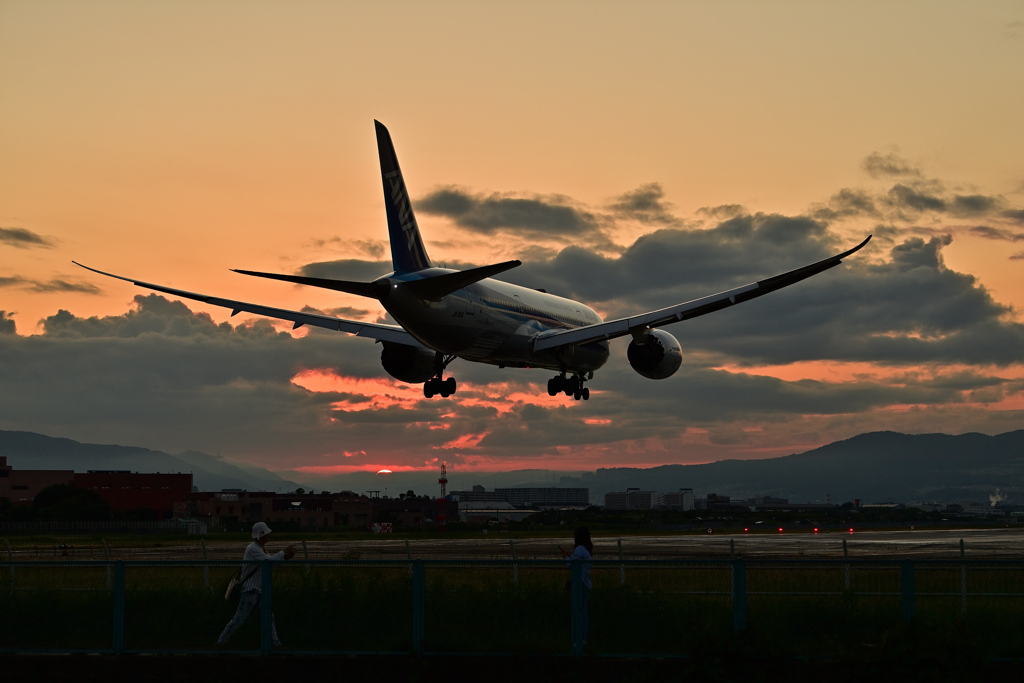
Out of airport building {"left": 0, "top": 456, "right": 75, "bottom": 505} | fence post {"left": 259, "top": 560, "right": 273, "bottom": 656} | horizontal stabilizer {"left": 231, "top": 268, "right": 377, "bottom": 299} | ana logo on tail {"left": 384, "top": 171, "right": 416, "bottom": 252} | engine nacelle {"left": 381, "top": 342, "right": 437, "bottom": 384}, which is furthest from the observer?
airport building {"left": 0, "top": 456, "right": 75, "bottom": 505}

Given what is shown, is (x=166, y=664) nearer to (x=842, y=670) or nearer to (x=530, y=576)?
(x=530, y=576)

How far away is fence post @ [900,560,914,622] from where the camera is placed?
14.2m

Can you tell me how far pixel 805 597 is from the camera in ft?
48.6

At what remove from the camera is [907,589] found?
561 inches

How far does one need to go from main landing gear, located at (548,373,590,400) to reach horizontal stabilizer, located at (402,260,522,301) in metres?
10.1

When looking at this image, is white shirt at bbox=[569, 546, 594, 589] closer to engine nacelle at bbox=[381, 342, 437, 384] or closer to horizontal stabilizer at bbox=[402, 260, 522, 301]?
horizontal stabilizer at bbox=[402, 260, 522, 301]

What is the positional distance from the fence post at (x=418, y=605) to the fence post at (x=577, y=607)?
6.72 ft

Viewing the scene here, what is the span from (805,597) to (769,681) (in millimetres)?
1552

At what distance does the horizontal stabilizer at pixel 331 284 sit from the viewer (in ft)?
96.8

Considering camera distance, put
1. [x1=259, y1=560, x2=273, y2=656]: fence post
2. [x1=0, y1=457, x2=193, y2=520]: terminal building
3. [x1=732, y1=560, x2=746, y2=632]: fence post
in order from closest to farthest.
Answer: [x1=732, y1=560, x2=746, y2=632]: fence post, [x1=259, y1=560, x2=273, y2=656]: fence post, [x1=0, y1=457, x2=193, y2=520]: terminal building

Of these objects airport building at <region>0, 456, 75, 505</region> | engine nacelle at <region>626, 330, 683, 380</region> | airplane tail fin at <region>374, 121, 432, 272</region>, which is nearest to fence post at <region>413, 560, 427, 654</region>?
airplane tail fin at <region>374, 121, 432, 272</region>

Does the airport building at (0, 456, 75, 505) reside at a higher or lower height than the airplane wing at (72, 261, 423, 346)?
lower

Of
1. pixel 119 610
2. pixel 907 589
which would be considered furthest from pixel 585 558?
pixel 119 610

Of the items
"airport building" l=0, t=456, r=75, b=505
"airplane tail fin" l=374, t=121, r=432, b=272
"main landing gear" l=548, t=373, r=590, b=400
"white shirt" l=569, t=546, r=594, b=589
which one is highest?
"airplane tail fin" l=374, t=121, r=432, b=272
